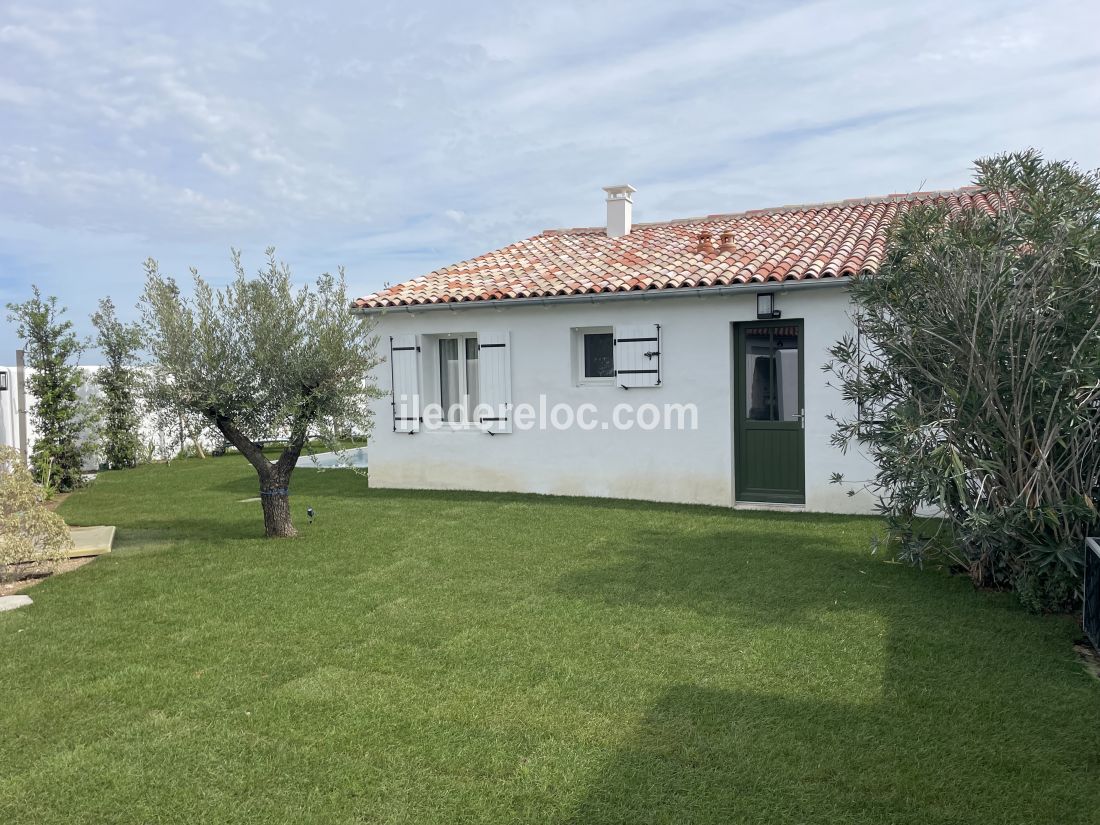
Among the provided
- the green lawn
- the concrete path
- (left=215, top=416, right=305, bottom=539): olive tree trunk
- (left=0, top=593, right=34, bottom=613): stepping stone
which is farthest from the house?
(left=0, top=593, right=34, bottom=613): stepping stone

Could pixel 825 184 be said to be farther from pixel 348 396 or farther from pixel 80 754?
pixel 80 754

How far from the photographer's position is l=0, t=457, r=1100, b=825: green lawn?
2959 millimetres

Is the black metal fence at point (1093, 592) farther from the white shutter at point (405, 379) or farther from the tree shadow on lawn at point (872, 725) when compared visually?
the white shutter at point (405, 379)

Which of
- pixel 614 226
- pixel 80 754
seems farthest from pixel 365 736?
pixel 614 226

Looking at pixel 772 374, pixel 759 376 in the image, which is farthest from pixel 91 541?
pixel 772 374

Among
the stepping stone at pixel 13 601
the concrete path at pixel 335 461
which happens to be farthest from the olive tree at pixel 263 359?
the concrete path at pixel 335 461

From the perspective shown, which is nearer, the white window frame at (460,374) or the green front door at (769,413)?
the green front door at (769,413)

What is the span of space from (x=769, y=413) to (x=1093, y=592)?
5.75m

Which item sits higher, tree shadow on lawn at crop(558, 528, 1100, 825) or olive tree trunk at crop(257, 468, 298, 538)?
olive tree trunk at crop(257, 468, 298, 538)

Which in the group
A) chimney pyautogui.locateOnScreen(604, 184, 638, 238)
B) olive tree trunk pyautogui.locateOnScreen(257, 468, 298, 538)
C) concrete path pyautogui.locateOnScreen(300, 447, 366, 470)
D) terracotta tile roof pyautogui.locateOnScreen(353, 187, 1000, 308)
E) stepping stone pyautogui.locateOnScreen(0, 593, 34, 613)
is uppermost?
chimney pyautogui.locateOnScreen(604, 184, 638, 238)

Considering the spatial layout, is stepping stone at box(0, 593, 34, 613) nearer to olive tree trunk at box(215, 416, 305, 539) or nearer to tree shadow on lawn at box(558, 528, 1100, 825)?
olive tree trunk at box(215, 416, 305, 539)

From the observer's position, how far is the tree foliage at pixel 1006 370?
4.96 metres

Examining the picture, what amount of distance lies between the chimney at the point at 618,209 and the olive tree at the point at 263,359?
6.69m

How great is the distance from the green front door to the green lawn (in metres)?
2.46
